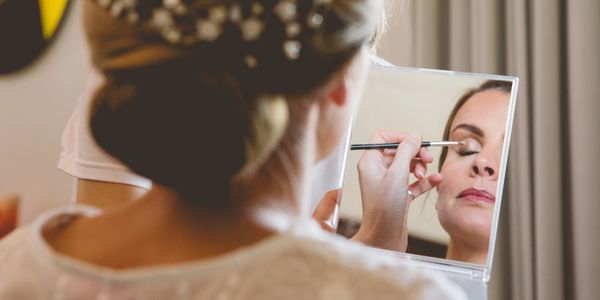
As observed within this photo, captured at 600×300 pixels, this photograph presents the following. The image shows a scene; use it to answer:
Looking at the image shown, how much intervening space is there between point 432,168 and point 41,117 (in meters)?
1.41

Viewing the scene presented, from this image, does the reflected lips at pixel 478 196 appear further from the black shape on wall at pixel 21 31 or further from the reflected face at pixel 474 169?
the black shape on wall at pixel 21 31

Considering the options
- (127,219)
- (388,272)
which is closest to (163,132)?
(127,219)

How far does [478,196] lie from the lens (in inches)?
43.7

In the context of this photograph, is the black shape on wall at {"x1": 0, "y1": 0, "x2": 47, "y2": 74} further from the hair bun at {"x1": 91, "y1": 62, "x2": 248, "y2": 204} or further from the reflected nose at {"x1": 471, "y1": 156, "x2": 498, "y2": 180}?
the hair bun at {"x1": 91, "y1": 62, "x2": 248, "y2": 204}

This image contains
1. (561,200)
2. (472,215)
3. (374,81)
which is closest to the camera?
(472,215)

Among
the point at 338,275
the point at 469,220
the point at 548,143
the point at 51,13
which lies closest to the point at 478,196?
the point at 469,220

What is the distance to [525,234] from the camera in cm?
150

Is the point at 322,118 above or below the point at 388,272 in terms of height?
above

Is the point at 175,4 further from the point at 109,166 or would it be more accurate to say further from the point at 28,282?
the point at 109,166

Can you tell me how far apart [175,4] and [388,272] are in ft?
0.81

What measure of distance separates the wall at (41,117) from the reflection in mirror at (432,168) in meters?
1.19

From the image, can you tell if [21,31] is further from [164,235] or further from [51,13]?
[164,235]

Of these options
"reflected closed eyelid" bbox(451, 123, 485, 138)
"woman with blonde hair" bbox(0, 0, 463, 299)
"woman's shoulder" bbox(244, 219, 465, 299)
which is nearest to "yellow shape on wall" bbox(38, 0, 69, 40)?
"reflected closed eyelid" bbox(451, 123, 485, 138)

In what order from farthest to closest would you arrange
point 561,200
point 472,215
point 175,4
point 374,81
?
1. point 561,200
2. point 374,81
3. point 472,215
4. point 175,4
